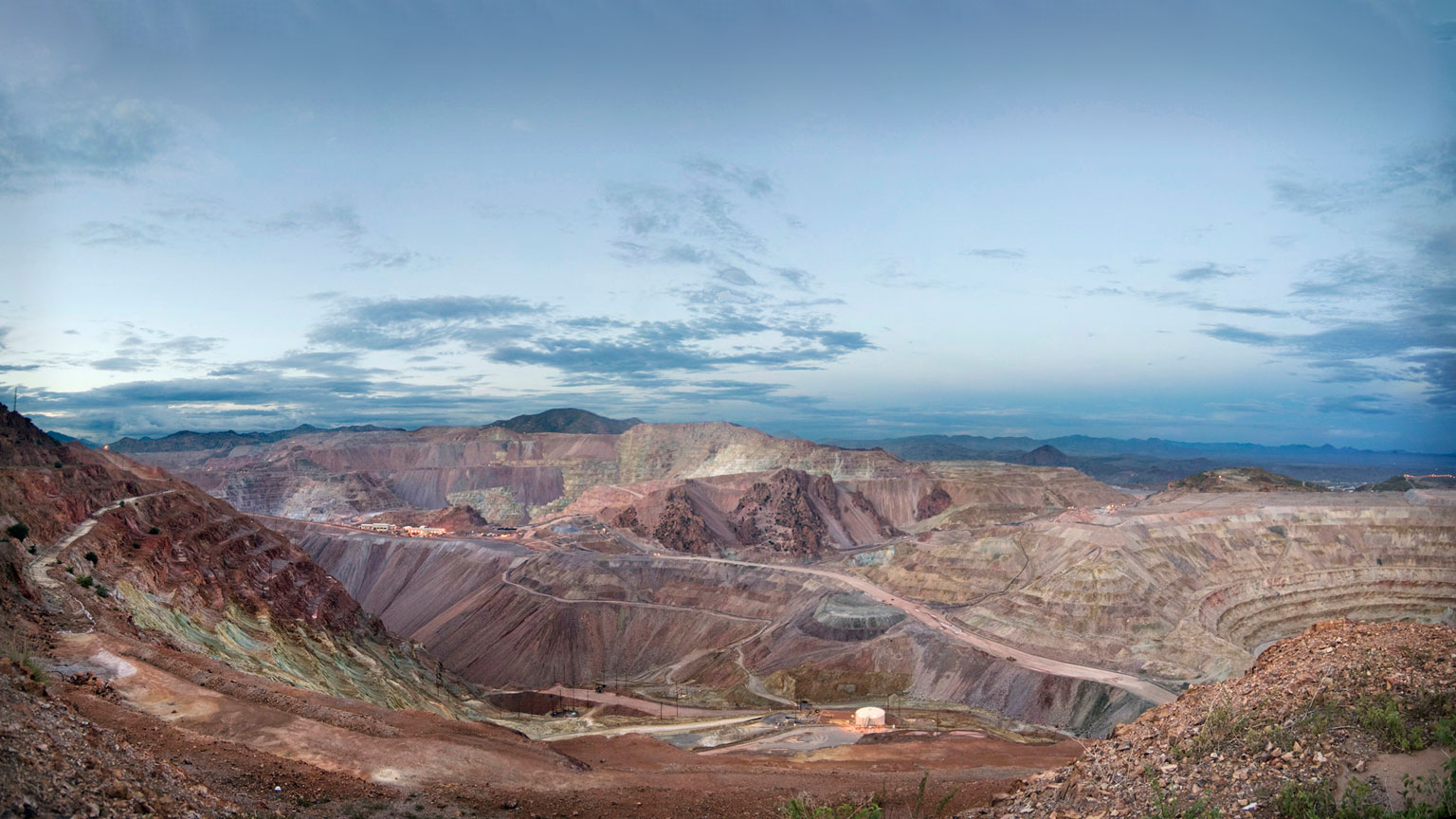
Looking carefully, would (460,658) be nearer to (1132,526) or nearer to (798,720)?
(798,720)

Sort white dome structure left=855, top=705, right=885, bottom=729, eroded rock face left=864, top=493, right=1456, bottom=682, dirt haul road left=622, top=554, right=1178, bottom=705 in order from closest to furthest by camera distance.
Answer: white dome structure left=855, top=705, right=885, bottom=729 < dirt haul road left=622, top=554, right=1178, bottom=705 < eroded rock face left=864, top=493, right=1456, bottom=682

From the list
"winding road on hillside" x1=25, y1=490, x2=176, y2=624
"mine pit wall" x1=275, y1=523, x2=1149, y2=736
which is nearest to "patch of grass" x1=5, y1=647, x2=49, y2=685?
"winding road on hillside" x1=25, y1=490, x2=176, y2=624

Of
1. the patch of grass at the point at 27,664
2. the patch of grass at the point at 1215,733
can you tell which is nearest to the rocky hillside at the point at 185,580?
the patch of grass at the point at 27,664

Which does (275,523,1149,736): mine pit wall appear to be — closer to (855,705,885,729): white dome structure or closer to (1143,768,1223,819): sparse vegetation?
(855,705,885,729): white dome structure

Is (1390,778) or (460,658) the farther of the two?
(460,658)

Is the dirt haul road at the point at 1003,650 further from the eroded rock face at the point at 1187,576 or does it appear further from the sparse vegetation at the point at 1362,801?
the sparse vegetation at the point at 1362,801

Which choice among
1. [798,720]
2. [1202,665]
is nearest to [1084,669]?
[1202,665]
